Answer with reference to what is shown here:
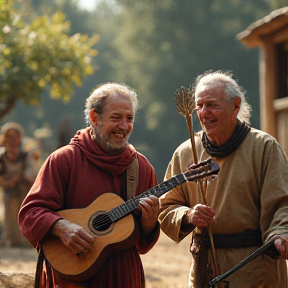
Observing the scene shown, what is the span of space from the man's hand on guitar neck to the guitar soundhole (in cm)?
12

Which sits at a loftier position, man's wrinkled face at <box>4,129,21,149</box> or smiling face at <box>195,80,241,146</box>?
man's wrinkled face at <box>4,129,21,149</box>

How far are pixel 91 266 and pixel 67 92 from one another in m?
8.91

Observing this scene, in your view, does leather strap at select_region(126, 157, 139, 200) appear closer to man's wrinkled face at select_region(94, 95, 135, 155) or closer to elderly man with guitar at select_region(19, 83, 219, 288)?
elderly man with guitar at select_region(19, 83, 219, 288)

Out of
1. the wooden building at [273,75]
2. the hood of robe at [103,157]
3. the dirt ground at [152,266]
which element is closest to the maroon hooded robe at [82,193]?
the hood of robe at [103,157]

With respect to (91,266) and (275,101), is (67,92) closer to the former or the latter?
(275,101)

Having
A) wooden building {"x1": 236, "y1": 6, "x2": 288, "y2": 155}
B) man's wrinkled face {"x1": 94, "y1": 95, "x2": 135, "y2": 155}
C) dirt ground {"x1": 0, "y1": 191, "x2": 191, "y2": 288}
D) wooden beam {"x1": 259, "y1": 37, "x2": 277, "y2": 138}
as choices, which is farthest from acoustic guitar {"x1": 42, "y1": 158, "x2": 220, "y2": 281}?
wooden beam {"x1": 259, "y1": 37, "x2": 277, "y2": 138}

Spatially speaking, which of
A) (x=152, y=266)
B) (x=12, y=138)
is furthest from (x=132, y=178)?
(x=12, y=138)

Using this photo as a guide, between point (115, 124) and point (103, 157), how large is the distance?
0.23 meters

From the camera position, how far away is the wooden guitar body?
4512 millimetres

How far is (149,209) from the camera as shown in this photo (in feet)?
15.0

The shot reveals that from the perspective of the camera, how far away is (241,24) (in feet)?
127

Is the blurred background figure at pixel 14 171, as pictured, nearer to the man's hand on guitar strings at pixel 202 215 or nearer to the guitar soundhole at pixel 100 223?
the guitar soundhole at pixel 100 223

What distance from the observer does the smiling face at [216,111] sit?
480cm

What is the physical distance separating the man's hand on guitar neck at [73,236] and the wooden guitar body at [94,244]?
3.1 inches
